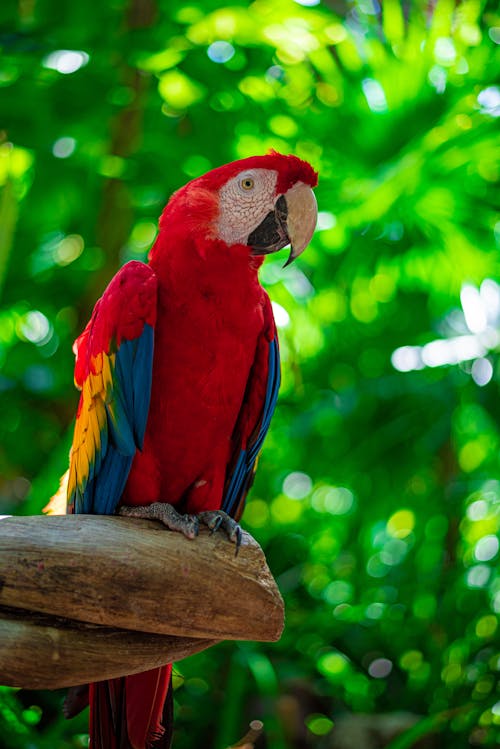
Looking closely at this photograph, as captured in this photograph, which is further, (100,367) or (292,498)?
(292,498)

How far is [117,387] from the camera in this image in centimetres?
98

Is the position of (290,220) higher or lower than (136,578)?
higher

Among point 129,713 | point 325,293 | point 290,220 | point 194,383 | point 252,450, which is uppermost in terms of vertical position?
point 290,220

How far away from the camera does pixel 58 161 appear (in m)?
1.84

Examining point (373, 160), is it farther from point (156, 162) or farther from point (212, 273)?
point (212, 273)

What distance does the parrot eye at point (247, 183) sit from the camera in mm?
965

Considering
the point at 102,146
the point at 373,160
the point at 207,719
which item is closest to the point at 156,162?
the point at 102,146

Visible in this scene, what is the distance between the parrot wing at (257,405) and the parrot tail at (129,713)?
11.5 inches

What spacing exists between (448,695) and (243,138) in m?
1.46

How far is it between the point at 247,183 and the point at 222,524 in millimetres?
449

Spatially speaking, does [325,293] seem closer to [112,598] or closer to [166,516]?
[166,516]

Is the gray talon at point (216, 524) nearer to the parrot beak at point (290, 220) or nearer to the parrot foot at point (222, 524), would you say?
the parrot foot at point (222, 524)

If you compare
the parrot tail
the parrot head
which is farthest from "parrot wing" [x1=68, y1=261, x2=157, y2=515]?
the parrot tail

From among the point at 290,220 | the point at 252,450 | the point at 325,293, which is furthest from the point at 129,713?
the point at 325,293
